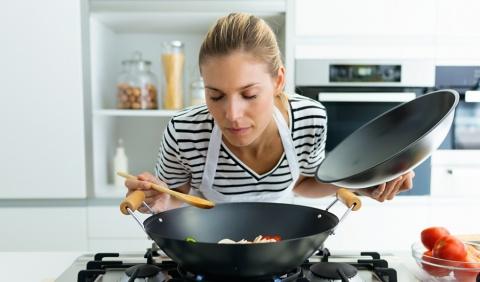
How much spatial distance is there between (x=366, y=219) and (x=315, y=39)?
0.72 meters

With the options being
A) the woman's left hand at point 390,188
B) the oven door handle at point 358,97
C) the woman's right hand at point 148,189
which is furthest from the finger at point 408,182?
the oven door handle at point 358,97

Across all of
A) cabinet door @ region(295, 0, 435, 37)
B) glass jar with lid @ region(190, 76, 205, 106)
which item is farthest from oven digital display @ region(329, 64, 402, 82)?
glass jar with lid @ region(190, 76, 205, 106)

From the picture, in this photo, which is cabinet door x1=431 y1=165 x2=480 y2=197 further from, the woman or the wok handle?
the wok handle

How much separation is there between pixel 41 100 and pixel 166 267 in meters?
1.24

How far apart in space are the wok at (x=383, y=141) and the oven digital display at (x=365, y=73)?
87 cm

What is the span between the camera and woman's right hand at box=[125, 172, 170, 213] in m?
0.78

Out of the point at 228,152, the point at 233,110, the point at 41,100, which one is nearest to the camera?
the point at 233,110

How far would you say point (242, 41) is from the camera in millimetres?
912

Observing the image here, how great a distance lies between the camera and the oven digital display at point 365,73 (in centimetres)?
175

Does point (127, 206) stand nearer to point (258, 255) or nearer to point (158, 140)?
point (258, 255)

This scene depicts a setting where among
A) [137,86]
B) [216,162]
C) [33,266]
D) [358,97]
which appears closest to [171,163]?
[216,162]

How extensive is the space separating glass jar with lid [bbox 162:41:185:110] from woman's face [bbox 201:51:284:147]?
941mm

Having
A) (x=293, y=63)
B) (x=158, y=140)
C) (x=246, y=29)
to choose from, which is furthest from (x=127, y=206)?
(x=158, y=140)

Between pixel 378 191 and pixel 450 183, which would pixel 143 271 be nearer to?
pixel 378 191
